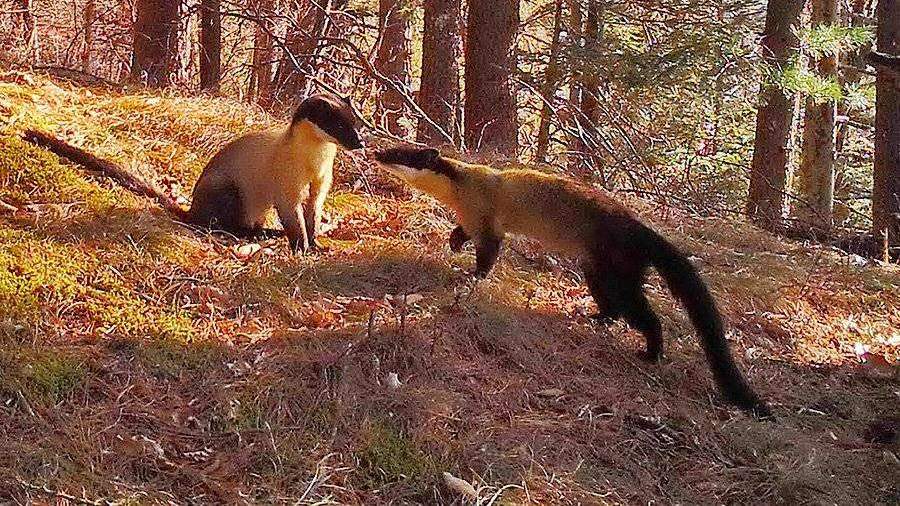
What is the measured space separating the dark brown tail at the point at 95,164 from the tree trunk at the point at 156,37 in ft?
10.9

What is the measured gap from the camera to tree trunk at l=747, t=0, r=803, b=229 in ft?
31.0

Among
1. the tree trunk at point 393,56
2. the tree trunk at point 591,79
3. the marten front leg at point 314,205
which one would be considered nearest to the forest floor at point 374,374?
Result: the marten front leg at point 314,205

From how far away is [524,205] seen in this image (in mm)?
5582

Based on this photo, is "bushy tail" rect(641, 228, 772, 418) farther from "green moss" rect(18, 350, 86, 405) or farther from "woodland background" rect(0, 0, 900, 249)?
"woodland background" rect(0, 0, 900, 249)

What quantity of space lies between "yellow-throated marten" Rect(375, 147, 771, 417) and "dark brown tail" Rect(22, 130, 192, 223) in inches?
56.8

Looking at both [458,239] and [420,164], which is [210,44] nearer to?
[420,164]

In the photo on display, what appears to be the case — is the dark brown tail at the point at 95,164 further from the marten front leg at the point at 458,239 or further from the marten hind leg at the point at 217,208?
the marten front leg at the point at 458,239

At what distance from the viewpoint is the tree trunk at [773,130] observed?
31.0 feet

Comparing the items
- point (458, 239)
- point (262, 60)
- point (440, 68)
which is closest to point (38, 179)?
point (458, 239)

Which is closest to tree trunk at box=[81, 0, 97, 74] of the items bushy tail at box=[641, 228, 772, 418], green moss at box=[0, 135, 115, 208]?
green moss at box=[0, 135, 115, 208]

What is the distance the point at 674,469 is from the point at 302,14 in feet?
29.5

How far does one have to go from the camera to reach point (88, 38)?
1066cm

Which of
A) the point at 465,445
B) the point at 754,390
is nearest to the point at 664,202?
the point at 754,390

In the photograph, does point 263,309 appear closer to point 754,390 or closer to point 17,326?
point 17,326
